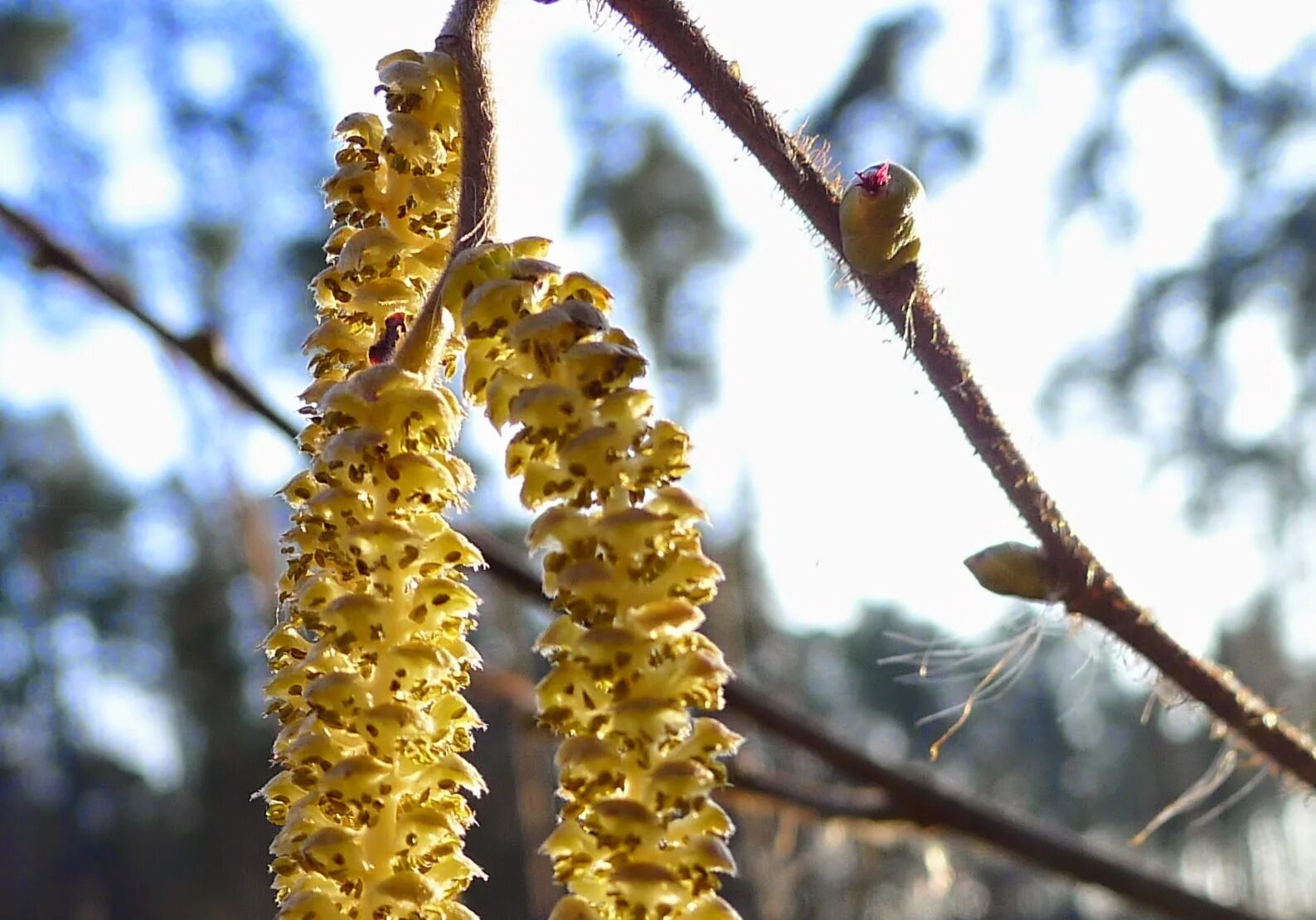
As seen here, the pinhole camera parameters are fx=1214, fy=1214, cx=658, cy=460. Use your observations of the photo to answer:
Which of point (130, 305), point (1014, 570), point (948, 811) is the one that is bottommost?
point (1014, 570)

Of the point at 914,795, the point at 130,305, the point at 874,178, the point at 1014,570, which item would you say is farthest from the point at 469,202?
the point at 914,795

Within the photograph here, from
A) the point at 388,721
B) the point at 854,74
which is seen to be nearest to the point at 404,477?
the point at 388,721

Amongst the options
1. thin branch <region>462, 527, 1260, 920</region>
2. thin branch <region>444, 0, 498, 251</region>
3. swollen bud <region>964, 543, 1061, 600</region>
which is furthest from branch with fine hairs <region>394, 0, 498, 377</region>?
thin branch <region>462, 527, 1260, 920</region>

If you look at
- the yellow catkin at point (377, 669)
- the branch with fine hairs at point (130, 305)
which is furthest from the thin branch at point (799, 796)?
the yellow catkin at point (377, 669)

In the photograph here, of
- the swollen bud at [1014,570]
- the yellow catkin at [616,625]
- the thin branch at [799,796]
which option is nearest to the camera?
the yellow catkin at [616,625]

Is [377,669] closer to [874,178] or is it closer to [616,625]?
[616,625]

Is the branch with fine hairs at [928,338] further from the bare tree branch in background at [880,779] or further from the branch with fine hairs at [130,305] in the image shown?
the branch with fine hairs at [130,305]

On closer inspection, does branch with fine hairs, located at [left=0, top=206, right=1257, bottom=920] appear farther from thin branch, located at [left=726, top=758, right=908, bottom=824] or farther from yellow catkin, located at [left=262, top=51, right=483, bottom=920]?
yellow catkin, located at [left=262, top=51, right=483, bottom=920]
